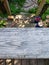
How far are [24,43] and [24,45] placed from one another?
4 centimetres

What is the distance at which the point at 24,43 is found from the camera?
85.0 inches

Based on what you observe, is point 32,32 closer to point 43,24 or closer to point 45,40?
point 45,40

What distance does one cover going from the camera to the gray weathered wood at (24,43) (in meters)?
1.93

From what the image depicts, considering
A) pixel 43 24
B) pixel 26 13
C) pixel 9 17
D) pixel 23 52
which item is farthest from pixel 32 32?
pixel 26 13

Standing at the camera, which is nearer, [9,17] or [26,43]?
[26,43]

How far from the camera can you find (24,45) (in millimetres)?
2123

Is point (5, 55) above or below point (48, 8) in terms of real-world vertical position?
above

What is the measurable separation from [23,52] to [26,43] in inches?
8.2

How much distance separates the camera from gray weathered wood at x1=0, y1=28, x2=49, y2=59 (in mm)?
1934

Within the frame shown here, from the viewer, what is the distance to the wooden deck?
6.31 feet

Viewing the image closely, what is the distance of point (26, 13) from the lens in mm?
8445

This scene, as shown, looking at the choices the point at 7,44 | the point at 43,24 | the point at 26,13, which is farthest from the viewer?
the point at 26,13

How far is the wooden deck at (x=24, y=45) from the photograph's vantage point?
1.92 metres

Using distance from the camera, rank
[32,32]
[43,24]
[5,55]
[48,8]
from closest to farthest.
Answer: [5,55], [32,32], [43,24], [48,8]
